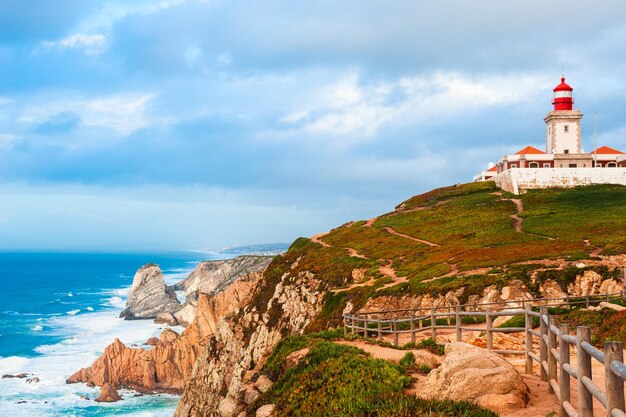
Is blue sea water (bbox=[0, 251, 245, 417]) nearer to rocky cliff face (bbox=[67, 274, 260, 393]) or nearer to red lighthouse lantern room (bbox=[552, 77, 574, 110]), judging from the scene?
rocky cliff face (bbox=[67, 274, 260, 393])

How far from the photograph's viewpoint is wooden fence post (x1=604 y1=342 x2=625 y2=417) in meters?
7.52

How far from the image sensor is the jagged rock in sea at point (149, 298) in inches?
4751

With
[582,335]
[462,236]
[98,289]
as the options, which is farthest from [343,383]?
[98,289]

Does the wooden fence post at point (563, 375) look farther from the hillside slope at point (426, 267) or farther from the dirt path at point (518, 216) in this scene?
the dirt path at point (518, 216)

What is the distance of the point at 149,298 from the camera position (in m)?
126

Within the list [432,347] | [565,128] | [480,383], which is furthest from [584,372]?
[565,128]

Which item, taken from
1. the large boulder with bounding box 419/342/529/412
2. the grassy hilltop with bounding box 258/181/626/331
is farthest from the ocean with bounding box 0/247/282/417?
the large boulder with bounding box 419/342/529/412

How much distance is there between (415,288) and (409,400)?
31.0 meters

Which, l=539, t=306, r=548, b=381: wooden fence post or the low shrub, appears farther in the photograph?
the low shrub

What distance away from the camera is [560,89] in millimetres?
92312

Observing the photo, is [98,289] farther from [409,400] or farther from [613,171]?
[409,400]

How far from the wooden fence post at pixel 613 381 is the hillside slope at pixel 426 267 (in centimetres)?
1393

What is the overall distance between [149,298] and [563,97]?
306ft

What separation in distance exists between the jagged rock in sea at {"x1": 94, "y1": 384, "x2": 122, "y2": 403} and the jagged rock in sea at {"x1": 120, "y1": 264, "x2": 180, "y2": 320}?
55.8m
